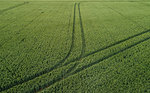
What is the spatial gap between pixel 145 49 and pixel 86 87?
7428mm

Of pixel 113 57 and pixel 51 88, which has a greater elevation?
pixel 113 57

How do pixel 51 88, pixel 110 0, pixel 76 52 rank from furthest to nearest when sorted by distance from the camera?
pixel 110 0 < pixel 76 52 < pixel 51 88

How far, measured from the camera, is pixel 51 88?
559 centimetres

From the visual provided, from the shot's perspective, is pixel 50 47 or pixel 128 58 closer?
pixel 128 58

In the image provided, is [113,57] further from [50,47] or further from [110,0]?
[110,0]

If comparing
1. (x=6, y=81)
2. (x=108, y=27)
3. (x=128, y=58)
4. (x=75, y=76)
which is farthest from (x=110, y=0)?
(x=6, y=81)

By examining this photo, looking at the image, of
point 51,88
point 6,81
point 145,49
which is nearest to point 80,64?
point 51,88

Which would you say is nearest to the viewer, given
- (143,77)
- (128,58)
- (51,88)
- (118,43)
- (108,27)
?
(51,88)

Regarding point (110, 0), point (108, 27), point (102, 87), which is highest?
point (110, 0)

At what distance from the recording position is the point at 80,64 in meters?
7.29

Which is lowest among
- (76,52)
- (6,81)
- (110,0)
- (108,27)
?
(6,81)

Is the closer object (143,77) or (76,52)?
(143,77)

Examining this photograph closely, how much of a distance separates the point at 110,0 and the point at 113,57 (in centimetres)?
3479

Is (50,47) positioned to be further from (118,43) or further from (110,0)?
(110,0)
